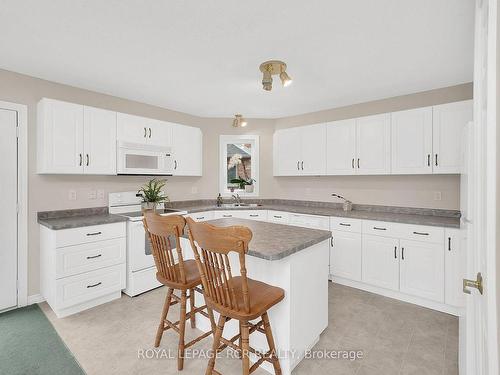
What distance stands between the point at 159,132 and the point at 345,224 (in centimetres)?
288

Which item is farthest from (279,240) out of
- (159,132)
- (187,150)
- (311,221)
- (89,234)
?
(187,150)

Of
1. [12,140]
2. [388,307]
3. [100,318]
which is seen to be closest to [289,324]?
[388,307]

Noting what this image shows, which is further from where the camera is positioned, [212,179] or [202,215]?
[212,179]

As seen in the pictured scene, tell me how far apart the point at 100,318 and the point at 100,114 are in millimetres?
2281

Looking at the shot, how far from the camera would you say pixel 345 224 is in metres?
3.36

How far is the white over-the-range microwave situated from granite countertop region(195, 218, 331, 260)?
1.69 metres

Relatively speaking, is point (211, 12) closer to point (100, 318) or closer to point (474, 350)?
point (474, 350)

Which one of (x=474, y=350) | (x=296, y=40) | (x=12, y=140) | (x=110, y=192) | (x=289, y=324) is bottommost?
(x=289, y=324)

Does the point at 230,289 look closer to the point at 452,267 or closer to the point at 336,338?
the point at 336,338

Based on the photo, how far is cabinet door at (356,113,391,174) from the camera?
11.1 ft

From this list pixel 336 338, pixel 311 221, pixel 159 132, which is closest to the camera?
pixel 336 338

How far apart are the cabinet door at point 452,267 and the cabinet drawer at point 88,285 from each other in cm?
349

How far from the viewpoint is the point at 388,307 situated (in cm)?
279

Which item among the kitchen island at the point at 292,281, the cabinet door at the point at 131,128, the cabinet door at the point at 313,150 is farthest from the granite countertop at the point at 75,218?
the cabinet door at the point at 313,150
